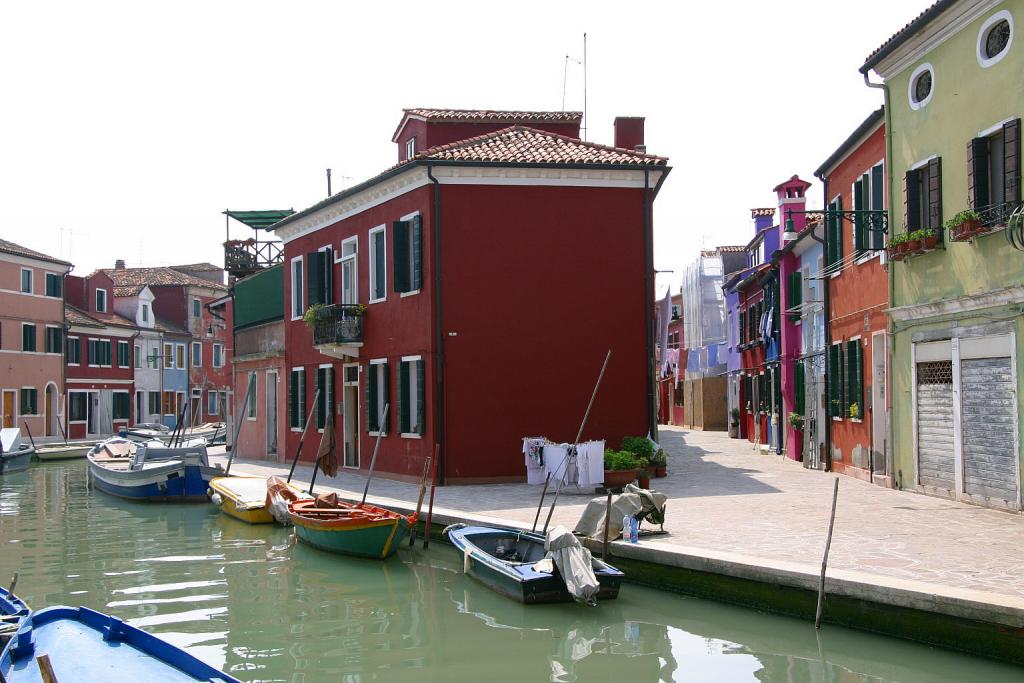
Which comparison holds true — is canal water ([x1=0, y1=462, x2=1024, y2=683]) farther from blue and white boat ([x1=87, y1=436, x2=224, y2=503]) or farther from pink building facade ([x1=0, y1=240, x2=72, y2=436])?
pink building facade ([x1=0, y1=240, x2=72, y2=436])

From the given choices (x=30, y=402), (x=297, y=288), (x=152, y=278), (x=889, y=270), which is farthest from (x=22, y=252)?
(x=889, y=270)

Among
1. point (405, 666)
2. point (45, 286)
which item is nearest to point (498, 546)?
point (405, 666)

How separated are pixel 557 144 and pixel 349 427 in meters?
8.67

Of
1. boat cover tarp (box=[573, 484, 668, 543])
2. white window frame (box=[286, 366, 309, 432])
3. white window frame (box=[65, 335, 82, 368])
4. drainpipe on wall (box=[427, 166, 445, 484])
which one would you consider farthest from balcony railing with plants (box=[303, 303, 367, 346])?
white window frame (box=[65, 335, 82, 368])

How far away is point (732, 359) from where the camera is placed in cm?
3850

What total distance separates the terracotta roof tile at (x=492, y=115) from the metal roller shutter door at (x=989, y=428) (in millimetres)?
13027

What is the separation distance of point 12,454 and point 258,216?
11.4m

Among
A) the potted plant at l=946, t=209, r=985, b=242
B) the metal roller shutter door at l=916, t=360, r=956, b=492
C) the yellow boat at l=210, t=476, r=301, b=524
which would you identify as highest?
the potted plant at l=946, t=209, r=985, b=242

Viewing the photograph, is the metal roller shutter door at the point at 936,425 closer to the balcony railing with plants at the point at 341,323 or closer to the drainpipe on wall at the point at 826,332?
the drainpipe on wall at the point at 826,332

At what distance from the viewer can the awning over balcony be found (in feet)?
116

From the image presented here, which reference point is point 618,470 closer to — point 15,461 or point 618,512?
point 618,512

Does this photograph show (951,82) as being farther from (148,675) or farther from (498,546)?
(148,675)

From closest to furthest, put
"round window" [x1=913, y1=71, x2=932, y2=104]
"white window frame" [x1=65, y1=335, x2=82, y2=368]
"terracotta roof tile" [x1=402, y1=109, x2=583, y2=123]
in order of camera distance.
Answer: "round window" [x1=913, y1=71, x2=932, y2=104]
"terracotta roof tile" [x1=402, y1=109, x2=583, y2=123]
"white window frame" [x1=65, y1=335, x2=82, y2=368]

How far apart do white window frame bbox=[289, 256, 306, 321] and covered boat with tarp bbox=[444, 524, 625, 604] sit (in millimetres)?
16033
